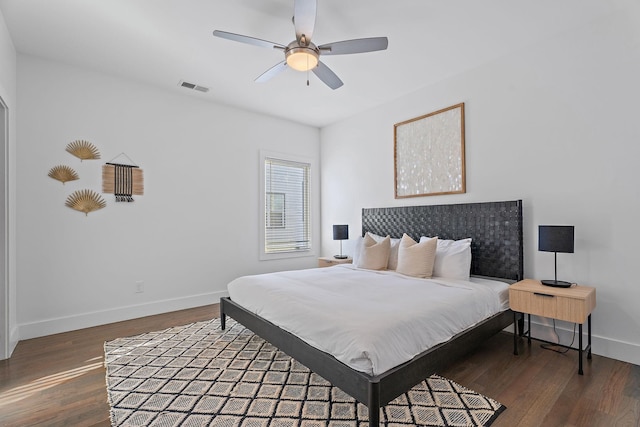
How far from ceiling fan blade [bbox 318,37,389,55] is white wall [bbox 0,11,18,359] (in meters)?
2.84

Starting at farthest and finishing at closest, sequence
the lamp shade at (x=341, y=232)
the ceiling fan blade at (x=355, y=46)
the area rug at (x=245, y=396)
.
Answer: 1. the lamp shade at (x=341, y=232)
2. the ceiling fan blade at (x=355, y=46)
3. the area rug at (x=245, y=396)

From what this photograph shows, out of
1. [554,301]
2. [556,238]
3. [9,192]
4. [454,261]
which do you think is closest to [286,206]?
[454,261]

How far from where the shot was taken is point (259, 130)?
200 inches

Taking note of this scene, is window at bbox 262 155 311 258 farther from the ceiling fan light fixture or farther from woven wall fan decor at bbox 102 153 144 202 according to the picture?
the ceiling fan light fixture

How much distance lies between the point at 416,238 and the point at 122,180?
382cm

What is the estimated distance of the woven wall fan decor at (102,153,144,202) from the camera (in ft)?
12.3

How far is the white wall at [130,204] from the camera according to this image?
3.31 m

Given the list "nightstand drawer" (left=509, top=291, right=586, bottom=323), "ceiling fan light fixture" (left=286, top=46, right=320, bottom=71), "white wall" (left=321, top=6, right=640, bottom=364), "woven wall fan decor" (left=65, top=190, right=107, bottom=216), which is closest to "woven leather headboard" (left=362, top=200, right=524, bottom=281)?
"white wall" (left=321, top=6, right=640, bottom=364)

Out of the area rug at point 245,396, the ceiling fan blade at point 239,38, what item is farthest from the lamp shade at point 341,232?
the ceiling fan blade at point 239,38

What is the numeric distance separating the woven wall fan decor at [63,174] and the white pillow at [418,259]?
12.6 ft

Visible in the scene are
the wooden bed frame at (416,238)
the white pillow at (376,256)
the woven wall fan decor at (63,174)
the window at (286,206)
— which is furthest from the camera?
the window at (286,206)

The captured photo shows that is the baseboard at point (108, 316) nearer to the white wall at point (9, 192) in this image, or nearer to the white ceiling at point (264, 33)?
the white wall at point (9, 192)

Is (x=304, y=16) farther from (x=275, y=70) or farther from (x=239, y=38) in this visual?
(x=275, y=70)

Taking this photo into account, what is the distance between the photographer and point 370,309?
215 cm
